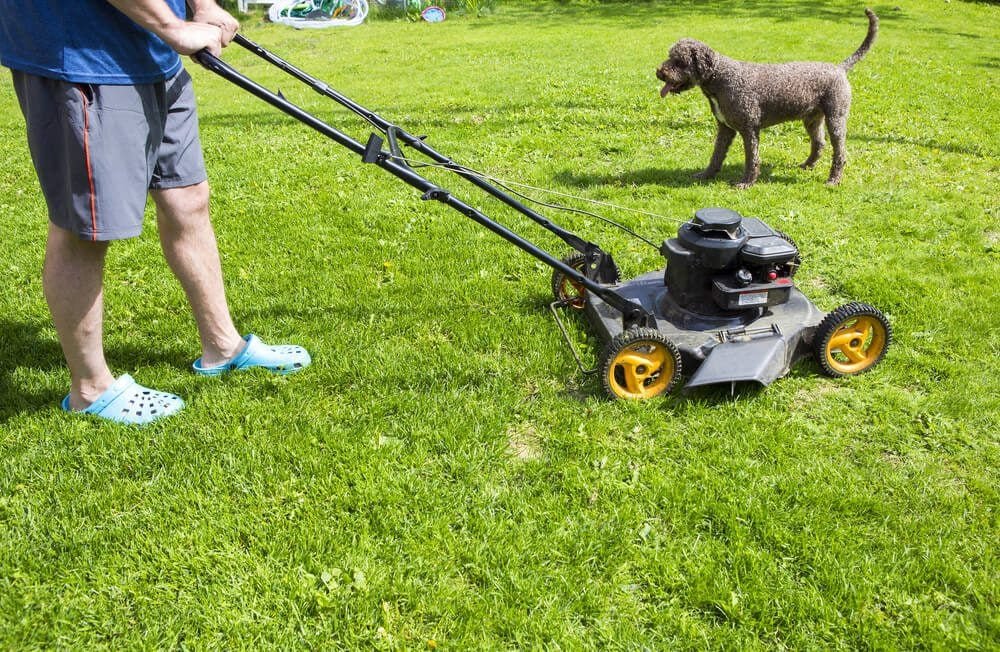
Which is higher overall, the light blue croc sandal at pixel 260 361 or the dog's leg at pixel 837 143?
the dog's leg at pixel 837 143

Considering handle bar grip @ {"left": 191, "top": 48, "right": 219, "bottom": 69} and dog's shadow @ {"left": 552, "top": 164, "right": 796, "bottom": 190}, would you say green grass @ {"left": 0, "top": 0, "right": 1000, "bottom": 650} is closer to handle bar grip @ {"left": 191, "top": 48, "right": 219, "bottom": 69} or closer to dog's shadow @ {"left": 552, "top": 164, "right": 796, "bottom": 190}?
dog's shadow @ {"left": 552, "top": 164, "right": 796, "bottom": 190}

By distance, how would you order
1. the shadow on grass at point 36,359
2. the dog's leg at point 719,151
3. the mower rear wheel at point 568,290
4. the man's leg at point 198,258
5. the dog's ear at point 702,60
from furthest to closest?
1. the dog's leg at point 719,151
2. the dog's ear at point 702,60
3. the mower rear wheel at point 568,290
4. the shadow on grass at point 36,359
5. the man's leg at point 198,258

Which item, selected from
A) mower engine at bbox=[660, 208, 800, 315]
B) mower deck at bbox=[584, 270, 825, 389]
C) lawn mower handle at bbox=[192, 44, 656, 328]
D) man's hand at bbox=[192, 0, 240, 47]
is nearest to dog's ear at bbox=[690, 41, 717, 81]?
mower engine at bbox=[660, 208, 800, 315]

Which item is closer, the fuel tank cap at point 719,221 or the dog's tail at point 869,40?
the fuel tank cap at point 719,221

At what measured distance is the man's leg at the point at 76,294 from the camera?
8.04ft

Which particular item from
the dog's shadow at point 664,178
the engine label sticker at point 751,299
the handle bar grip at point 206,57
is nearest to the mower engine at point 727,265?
the engine label sticker at point 751,299

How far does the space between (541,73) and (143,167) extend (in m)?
7.65

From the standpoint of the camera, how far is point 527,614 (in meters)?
2.07

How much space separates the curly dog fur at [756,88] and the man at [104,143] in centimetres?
320

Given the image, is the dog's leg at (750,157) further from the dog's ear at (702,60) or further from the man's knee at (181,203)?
the man's knee at (181,203)

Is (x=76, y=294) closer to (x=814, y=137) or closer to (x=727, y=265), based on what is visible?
(x=727, y=265)

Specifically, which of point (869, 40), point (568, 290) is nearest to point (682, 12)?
point (869, 40)

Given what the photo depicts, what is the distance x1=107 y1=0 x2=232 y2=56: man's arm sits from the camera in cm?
213

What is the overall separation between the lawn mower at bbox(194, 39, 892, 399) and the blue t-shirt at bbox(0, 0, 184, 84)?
1.95 feet
